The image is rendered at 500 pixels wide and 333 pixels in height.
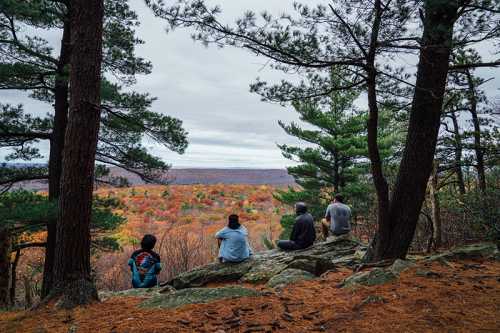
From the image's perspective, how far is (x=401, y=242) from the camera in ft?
17.9

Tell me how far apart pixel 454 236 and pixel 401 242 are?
594 centimetres

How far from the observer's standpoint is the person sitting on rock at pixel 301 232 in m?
7.92

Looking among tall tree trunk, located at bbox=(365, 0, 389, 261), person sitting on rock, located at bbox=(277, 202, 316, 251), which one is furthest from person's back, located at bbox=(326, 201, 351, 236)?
tall tree trunk, located at bbox=(365, 0, 389, 261)

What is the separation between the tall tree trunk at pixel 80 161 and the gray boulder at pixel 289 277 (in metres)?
2.57

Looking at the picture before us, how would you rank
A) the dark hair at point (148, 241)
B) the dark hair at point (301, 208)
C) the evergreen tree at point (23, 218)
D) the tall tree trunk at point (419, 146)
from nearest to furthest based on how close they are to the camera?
the tall tree trunk at point (419, 146) < the dark hair at point (148, 241) < the evergreen tree at point (23, 218) < the dark hair at point (301, 208)

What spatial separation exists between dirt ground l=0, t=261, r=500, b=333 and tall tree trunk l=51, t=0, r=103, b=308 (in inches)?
18.3

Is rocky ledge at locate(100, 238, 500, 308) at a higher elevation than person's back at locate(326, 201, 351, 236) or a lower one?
lower

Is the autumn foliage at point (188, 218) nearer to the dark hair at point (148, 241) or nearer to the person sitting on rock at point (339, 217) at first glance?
the person sitting on rock at point (339, 217)

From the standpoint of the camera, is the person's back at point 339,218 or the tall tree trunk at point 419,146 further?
the person's back at point 339,218

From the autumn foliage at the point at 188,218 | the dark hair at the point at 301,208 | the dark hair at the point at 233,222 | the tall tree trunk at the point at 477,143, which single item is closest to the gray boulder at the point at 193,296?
the dark hair at the point at 233,222

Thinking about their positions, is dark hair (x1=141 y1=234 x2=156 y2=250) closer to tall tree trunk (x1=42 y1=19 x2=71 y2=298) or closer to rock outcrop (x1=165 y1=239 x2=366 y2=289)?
rock outcrop (x1=165 y1=239 x2=366 y2=289)

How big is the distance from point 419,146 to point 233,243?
4209 mm

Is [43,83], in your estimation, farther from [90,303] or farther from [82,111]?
[90,303]

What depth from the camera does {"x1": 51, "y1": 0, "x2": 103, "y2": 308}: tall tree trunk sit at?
14.2 ft
